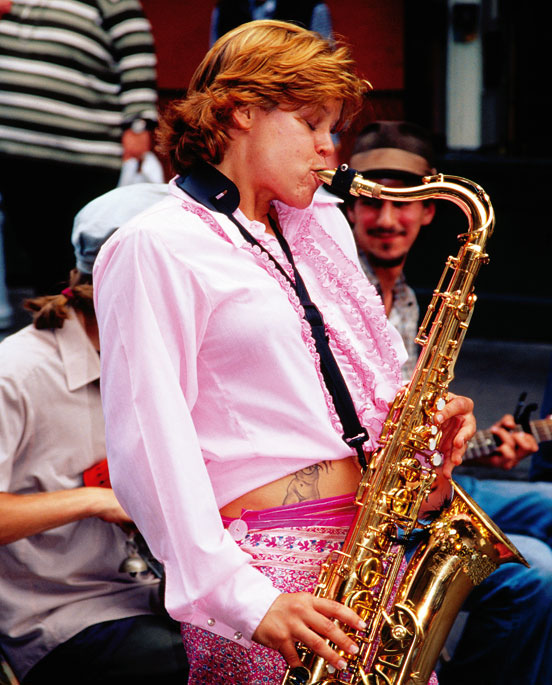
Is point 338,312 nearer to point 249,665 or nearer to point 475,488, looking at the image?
point 249,665

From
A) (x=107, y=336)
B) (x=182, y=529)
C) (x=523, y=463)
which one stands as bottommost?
(x=523, y=463)

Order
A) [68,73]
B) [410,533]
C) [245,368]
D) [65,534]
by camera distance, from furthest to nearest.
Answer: [68,73] < [65,534] < [410,533] < [245,368]

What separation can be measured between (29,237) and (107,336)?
8.02 feet

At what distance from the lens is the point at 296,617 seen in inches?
54.9

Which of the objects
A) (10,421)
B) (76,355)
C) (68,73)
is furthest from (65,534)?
(68,73)

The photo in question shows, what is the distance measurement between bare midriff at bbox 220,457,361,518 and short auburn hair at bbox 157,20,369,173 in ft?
2.02

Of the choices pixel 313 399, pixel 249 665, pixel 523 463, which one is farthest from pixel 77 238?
pixel 523 463

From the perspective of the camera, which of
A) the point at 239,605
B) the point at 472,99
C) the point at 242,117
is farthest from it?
the point at 472,99

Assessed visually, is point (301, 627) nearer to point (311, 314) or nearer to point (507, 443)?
point (311, 314)

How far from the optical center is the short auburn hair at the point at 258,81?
1562 millimetres

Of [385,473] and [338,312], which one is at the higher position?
[338,312]

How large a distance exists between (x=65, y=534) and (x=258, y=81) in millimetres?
1191

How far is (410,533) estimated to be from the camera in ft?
5.60

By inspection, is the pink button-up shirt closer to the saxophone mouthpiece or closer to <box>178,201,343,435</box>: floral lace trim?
<box>178,201,343,435</box>: floral lace trim
